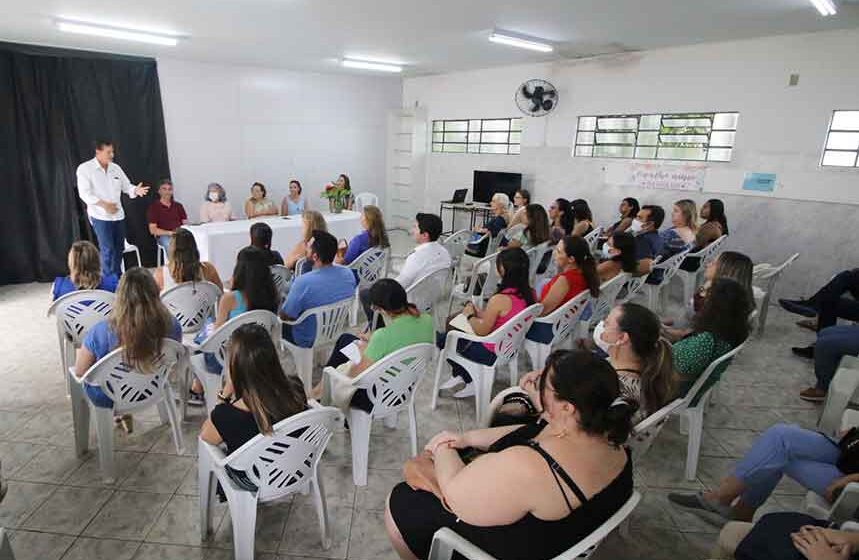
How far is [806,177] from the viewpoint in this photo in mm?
4898

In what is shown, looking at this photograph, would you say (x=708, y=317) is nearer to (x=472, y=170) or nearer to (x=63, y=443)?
(x=63, y=443)

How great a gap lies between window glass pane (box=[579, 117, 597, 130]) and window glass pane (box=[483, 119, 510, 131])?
4.45 ft

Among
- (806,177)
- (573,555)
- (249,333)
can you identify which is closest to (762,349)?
(806,177)

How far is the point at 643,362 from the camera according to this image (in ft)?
6.13

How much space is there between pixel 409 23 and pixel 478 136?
3840 mm

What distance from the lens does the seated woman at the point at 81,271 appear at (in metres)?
2.70

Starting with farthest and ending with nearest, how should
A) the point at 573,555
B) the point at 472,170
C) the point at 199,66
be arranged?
the point at 472,170
the point at 199,66
the point at 573,555

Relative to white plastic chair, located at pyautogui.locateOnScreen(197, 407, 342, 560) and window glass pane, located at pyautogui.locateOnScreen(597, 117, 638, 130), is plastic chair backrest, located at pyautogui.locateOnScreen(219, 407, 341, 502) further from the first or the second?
window glass pane, located at pyautogui.locateOnScreen(597, 117, 638, 130)

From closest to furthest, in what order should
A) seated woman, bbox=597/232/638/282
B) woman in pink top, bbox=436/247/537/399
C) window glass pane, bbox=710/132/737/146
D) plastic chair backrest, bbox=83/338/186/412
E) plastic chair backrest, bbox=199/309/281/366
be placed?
plastic chair backrest, bbox=83/338/186/412 → plastic chair backrest, bbox=199/309/281/366 → woman in pink top, bbox=436/247/537/399 → seated woman, bbox=597/232/638/282 → window glass pane, bbox=710/132/737/146

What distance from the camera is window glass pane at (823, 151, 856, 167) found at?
4699 mm

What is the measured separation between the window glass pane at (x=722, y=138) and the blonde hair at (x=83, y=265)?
20.2 feet

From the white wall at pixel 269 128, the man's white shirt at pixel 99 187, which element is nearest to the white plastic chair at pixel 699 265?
the man's white shirt at pixel 99 187

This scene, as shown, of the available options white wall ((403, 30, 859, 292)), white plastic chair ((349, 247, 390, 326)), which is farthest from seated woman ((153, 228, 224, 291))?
white wall ((403, 30, 859, 292))

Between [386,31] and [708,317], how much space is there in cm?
414
